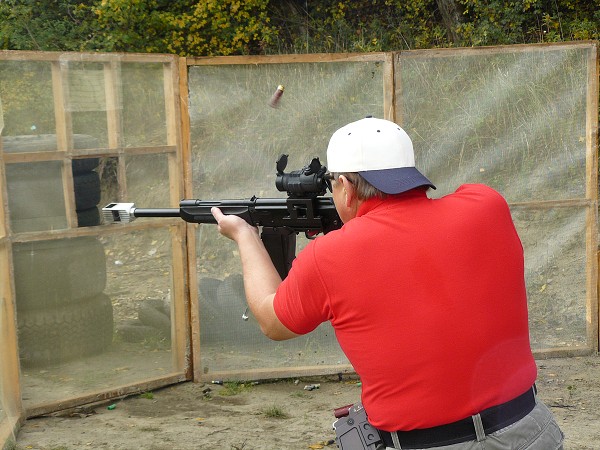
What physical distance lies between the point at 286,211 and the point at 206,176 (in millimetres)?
2872

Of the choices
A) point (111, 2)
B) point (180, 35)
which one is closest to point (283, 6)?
point (180, 35)

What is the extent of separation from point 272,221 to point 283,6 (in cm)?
1320

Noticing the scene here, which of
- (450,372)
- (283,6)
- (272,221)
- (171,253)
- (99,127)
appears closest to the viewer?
(450,372)

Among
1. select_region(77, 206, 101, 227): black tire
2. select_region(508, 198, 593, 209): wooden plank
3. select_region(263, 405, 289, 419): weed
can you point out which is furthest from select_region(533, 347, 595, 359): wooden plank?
select_region(77, 206, 101, 227): black tire

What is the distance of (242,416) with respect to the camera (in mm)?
6094

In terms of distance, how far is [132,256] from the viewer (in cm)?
636

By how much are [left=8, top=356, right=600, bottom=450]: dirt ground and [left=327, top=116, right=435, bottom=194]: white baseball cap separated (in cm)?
309

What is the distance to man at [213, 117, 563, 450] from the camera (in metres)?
2.67

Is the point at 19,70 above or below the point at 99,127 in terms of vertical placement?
above

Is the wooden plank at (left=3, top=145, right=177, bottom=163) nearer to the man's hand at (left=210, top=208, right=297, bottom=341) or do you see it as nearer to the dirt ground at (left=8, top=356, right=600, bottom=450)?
the dirt ground at (left=8, top=356, right=600, bottom=450)

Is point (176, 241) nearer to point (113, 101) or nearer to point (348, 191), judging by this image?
point (113, 101)

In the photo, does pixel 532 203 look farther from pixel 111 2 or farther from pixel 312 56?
pixel 111 2

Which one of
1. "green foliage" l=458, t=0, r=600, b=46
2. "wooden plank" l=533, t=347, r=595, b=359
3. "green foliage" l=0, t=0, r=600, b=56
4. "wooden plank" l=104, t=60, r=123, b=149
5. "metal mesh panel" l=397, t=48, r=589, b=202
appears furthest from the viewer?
"green foliage" l=0, t=0, r=600, b=56

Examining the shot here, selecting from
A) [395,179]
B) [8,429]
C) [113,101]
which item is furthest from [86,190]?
[395,179]
